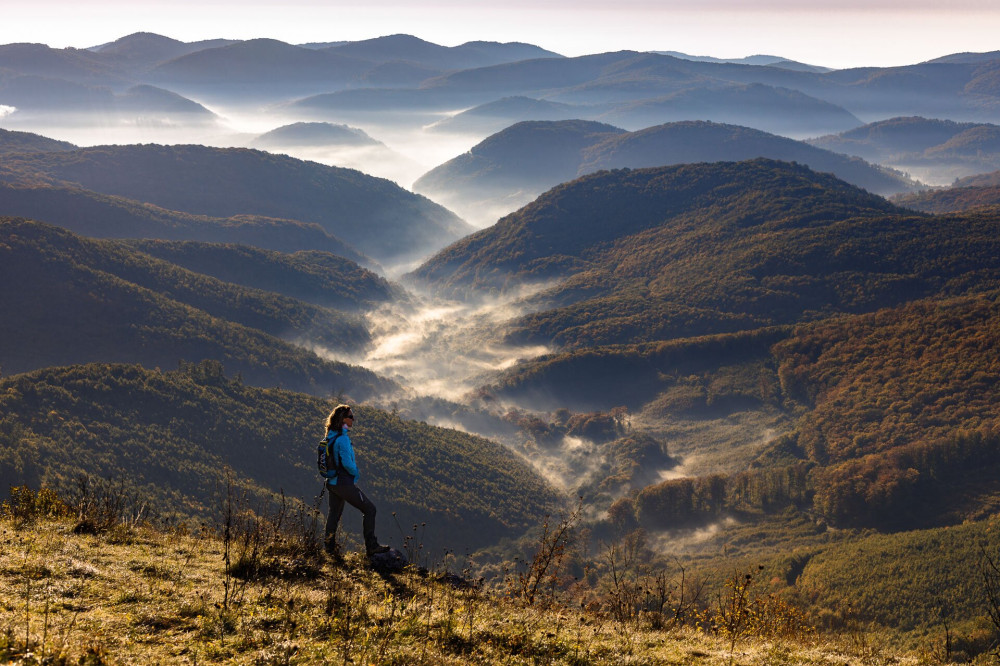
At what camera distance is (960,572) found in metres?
55.5

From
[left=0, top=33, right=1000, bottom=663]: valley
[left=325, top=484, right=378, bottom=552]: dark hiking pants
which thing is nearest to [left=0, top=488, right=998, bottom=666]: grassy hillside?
[left=325, top=484, right=378, bottom=552]: dark hiking pants

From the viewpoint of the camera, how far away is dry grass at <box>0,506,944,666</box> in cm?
960

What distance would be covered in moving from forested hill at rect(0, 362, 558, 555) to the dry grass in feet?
152

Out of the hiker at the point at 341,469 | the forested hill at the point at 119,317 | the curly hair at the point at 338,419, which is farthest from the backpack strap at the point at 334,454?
the forested hill at the point at 119,317

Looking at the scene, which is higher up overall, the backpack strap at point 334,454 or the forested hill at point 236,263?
the forested hill at point 236,263

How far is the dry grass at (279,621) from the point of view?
960 centimetres

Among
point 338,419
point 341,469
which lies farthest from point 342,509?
point 338,419

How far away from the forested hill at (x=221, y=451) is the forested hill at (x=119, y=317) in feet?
89.2

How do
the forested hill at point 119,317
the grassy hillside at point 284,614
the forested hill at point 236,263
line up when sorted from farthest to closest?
the forested hill at point 236,263 → the forested hill at point 119,317 → the grassy hillside at point 284,614

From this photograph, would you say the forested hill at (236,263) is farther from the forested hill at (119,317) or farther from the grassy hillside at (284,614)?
the grassy hillside at (284,614)

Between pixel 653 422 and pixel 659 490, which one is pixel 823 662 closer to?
pixel 659 490

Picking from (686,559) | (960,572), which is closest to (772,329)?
(686,559)

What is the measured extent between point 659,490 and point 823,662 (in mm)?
94746

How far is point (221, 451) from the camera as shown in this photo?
80500 millimetres
